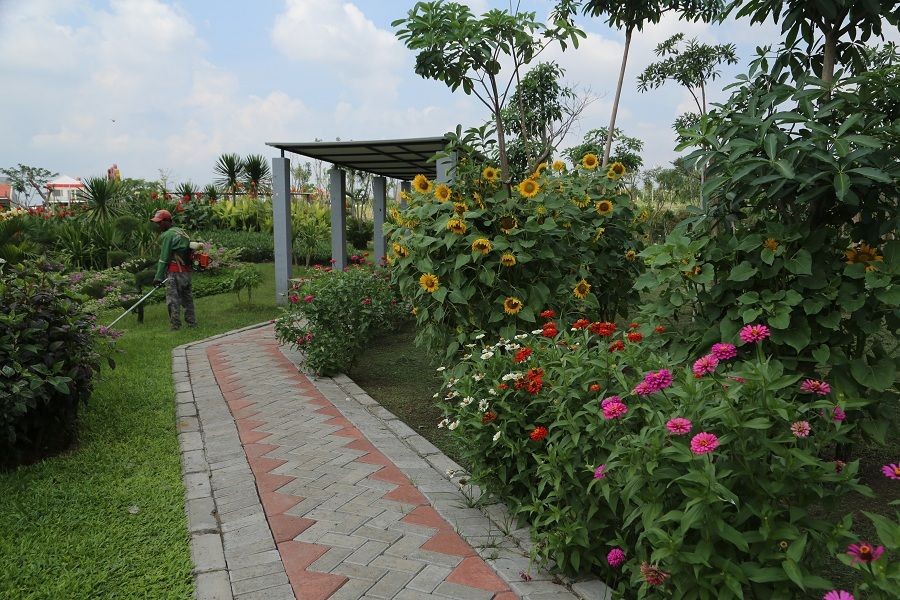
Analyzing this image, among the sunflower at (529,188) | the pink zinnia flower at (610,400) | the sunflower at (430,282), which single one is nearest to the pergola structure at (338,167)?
the sunflower at (529,188)

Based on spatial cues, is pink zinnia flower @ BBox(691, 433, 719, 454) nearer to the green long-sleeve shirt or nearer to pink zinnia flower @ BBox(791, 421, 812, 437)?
pink zinnia flower @ BBox(791, 421, 812, 437)

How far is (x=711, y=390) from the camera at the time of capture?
2.07 meters

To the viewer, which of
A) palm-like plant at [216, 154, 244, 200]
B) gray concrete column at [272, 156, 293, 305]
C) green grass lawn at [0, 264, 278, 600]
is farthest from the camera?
palm-like plant at [216, 154, 244, 200]

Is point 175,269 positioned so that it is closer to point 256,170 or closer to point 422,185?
point 422,185

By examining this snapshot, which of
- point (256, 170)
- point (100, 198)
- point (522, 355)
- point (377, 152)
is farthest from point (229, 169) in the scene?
point (522, 355)

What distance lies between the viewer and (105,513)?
3.10 meters

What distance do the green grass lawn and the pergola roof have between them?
4.64m

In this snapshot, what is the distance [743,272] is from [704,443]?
3.91 ft

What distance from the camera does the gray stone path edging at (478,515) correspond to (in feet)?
7.82

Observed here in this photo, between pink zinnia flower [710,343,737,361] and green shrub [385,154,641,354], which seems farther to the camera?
green shrub [385,154,641,354]

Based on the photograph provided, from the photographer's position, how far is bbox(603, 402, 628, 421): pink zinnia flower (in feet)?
6.98

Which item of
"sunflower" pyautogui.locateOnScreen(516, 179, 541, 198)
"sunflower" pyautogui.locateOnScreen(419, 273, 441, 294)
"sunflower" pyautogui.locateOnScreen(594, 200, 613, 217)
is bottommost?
"sunflower" pyautogui.locateOnScreen(419, 273, 441, 294)

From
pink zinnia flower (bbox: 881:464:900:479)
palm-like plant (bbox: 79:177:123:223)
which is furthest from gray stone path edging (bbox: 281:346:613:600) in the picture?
palm-like plant (bbox: 79:177:123:223)

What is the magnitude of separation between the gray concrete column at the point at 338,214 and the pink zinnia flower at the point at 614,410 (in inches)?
400
